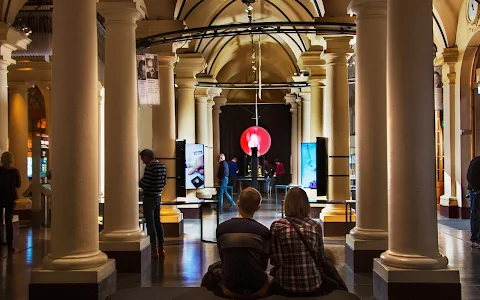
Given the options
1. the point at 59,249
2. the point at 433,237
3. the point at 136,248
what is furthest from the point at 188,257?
the point at 433,237

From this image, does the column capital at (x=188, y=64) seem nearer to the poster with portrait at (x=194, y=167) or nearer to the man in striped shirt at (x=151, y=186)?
the poster with portrait at (x=194, y=167)

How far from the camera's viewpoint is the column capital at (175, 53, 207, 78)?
16.1m

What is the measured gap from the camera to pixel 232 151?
111 ft

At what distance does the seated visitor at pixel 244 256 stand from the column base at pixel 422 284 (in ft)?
6.08

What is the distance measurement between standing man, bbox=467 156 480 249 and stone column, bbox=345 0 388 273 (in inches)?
119

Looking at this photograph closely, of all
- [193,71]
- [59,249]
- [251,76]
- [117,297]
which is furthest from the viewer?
[251,76]

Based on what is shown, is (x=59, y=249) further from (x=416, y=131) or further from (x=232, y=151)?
(x=232, y=151)

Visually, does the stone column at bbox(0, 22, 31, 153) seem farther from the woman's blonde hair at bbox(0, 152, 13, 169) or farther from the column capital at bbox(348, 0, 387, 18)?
the column capital at bbox(348, 0, 387, 18)

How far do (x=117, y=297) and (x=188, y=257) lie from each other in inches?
146

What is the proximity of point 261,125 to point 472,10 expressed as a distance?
1954 cm

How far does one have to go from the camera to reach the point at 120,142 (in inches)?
322

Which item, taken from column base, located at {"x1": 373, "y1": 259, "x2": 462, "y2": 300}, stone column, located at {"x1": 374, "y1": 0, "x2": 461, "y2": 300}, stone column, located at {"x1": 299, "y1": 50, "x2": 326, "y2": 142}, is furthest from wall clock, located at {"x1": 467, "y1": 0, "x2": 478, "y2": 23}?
column base, located at {"x1": 373, "y1": 259, "x2": 462, "y2": 300}

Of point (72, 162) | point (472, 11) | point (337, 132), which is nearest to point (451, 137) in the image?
point (472, 11)

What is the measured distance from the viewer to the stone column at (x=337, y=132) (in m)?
11.7
